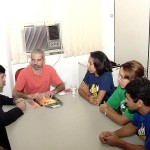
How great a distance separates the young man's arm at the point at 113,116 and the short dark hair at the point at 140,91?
14.1 inches

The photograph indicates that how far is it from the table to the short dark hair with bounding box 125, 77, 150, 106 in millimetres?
317

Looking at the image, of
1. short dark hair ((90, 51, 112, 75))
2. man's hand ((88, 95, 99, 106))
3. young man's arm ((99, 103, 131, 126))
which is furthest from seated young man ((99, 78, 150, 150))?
short dark hair ((90, 51, 112, 75))

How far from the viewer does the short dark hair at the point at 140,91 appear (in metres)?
1.38

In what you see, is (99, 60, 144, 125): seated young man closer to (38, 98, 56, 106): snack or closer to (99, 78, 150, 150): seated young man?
(99, 78, 150, 150): seated young man

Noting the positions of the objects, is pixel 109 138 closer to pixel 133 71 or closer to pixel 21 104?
pixel 133 71

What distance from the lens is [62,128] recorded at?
1708 millimetres

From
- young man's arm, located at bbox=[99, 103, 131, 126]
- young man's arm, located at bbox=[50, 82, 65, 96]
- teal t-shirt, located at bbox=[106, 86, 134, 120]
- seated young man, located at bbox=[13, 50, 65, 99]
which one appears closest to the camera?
young man's arm, located at bbox=[99, 103, 131, 126]

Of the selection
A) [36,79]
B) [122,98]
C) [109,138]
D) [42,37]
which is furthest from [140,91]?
[42,37]

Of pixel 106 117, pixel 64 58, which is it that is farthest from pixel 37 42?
pixel 106 117

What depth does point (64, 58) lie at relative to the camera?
3818 millimetres

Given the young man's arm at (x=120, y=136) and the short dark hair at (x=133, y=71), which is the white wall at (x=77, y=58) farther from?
the young man's arm at (x=120, y=136)

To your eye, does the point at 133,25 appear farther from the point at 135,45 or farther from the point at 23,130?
the point at 23,130

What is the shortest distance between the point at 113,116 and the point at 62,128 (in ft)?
1.34

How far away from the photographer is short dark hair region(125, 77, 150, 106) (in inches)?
54.2
